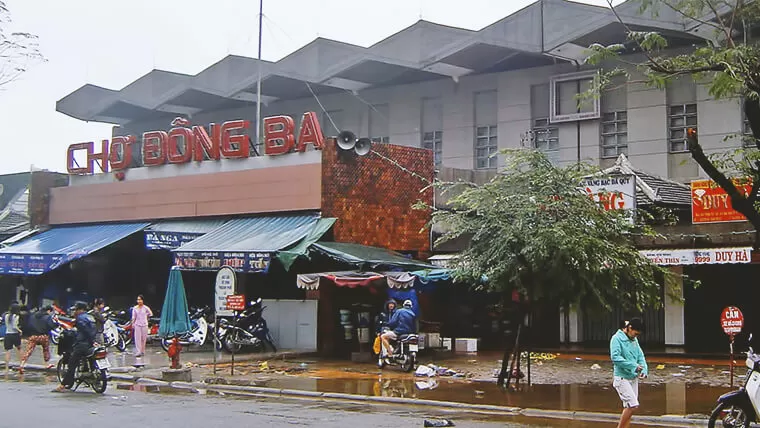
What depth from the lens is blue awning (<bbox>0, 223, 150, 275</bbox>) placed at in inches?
1113

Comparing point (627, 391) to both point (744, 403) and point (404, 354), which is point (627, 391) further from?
point (404, 354)

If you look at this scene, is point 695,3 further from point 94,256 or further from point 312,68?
point 312,68

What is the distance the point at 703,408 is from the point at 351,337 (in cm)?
1174

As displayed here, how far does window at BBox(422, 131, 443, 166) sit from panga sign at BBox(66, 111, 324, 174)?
9.87 m

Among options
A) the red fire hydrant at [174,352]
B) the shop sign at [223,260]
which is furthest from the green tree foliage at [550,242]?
the shop sign at [223,260]

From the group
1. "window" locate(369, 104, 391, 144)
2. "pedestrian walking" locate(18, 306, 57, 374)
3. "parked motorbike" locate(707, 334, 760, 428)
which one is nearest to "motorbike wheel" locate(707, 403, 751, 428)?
"parked motorbike" locate(707, 334, 760, 428)

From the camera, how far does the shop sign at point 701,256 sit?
68.9ft

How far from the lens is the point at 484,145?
36312mm

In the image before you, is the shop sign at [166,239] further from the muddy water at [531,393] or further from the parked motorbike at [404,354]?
the muddy water at [531,393]

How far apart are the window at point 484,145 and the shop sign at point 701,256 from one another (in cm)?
1384

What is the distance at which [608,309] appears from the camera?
16172mm

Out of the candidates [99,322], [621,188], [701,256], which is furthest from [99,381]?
[701,256]

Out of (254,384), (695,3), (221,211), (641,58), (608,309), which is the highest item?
(641,58)

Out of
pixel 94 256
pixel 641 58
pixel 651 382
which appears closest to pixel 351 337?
pixel 651 382
